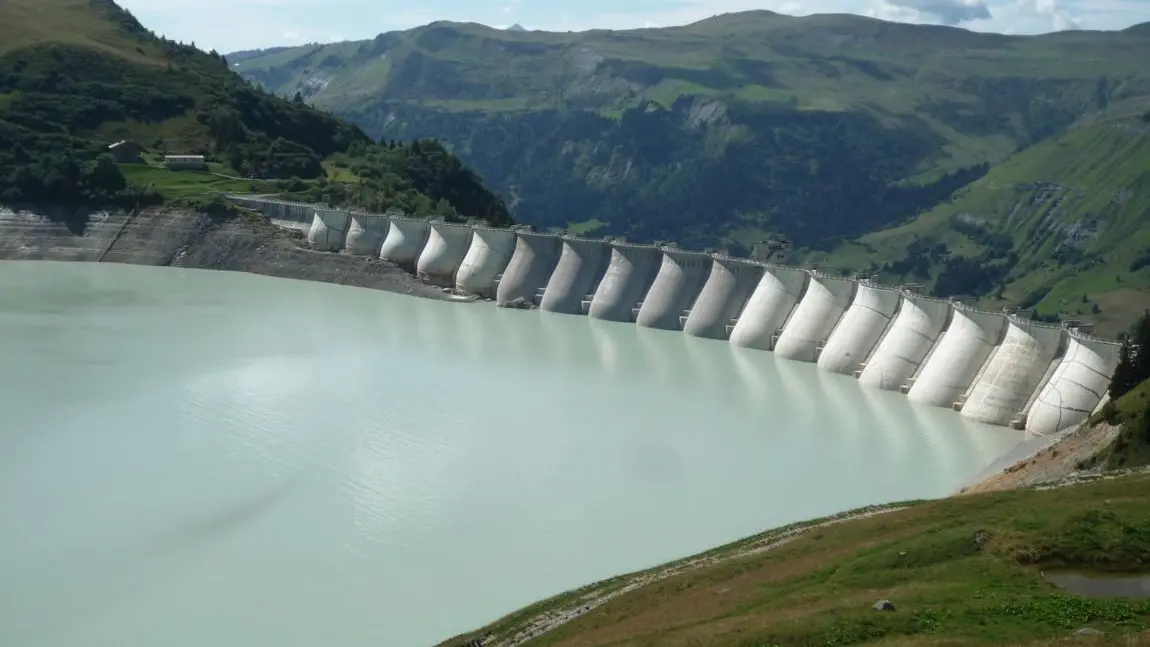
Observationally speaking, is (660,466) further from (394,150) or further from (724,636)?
(394,150)

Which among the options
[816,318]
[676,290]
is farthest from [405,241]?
[816,318]

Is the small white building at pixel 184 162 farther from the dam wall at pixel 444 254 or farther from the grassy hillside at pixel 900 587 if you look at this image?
the grassy hillside at pixel 900 587

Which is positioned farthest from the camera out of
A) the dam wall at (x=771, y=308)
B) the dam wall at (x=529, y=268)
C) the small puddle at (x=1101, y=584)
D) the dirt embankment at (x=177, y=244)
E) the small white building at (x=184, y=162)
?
the small white building at (x=184, y=162)

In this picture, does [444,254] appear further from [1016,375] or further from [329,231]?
[1016,375]

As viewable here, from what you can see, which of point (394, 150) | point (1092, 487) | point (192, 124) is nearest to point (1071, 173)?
point (394, 150)

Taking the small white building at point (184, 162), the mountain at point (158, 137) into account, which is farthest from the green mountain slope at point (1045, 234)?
the small white building at point (184, 162)

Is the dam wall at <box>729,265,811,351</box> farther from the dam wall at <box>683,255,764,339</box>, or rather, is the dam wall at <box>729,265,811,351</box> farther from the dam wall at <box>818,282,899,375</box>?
the dam wall at <box>818,282,899,375</box>
